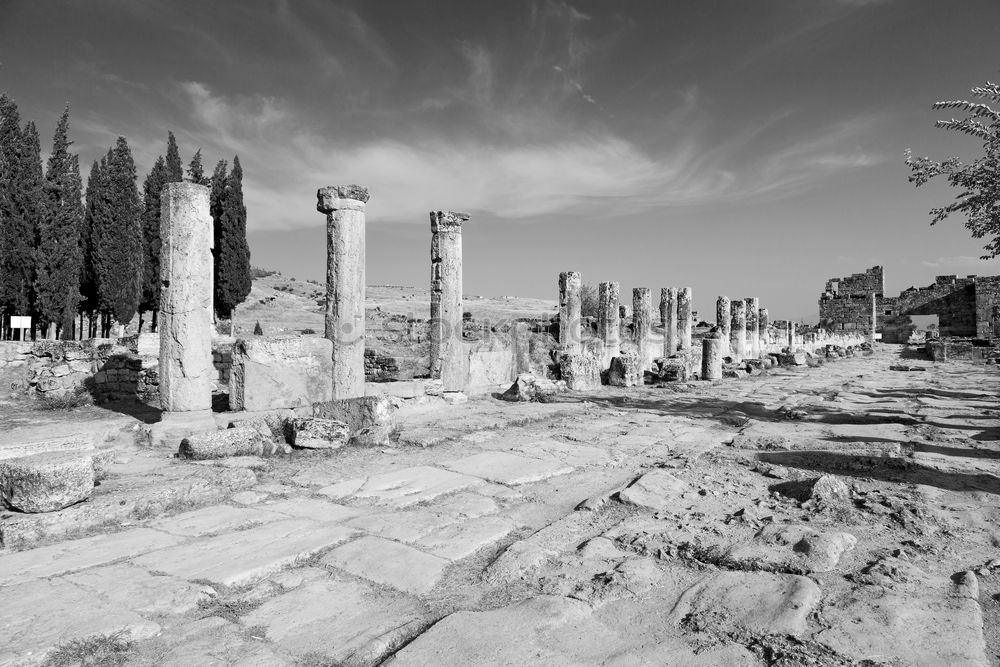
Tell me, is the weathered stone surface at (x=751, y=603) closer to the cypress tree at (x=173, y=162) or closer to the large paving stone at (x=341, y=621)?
the large paving stone at (x=341, y=621)

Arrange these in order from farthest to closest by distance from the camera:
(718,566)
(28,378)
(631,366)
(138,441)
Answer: (631,366), (28,378), (138,441), (718,566)

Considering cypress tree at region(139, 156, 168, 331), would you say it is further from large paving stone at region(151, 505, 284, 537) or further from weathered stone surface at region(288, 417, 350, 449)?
large paving stone at region(151, 505, 284, 537)

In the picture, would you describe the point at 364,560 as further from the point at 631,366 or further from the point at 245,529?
the point at 631,366

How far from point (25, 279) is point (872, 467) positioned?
1113 inches

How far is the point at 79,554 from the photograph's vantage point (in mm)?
3469

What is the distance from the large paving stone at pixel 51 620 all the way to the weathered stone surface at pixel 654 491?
335 cm

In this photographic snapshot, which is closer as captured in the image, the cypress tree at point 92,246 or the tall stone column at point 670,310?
the tall stone column at point 670,310

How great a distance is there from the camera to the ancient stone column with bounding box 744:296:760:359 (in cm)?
2800

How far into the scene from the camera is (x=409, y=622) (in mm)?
2742

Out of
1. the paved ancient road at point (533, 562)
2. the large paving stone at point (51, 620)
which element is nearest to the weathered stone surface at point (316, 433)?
the paved ancient road at point (533, 562)

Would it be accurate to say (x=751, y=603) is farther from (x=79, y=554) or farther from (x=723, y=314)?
(x=723, y=314)

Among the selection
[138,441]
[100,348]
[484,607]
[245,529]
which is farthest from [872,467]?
[100,348]

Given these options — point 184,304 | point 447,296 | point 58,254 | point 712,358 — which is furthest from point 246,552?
point 58,254

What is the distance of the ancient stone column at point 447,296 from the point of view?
452 inches
